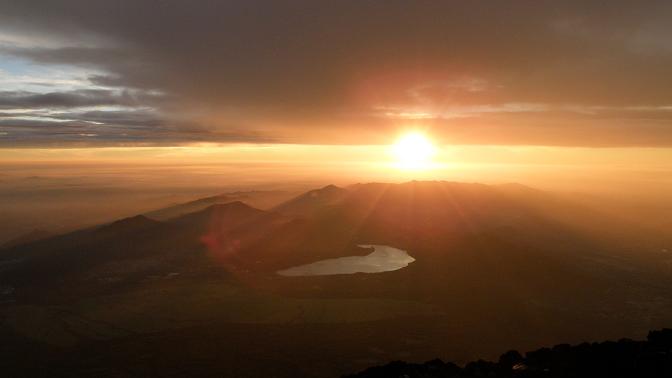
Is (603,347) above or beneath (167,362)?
above

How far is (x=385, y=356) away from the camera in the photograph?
133 meters

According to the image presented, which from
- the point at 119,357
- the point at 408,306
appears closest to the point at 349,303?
the point at 408,306

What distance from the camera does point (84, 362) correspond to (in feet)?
432

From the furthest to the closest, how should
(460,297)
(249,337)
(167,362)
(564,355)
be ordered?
1. (460,297)
2. (249,337)
3. (167,362)
4. (564,355)

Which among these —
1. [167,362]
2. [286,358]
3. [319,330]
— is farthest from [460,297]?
[167,362]

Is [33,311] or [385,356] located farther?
[33,311]

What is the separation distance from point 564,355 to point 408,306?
118807mm

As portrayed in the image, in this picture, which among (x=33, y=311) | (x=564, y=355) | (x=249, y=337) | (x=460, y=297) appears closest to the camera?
(x=564, y=355)

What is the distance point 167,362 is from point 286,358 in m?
32.8

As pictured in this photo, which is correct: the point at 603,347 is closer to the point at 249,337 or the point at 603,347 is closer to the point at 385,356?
the point at 385,356

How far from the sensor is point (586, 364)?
6019 centimetres

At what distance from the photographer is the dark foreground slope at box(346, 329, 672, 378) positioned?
178ft

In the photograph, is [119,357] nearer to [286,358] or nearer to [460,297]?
[286,358]

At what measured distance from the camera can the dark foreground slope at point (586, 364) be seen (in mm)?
54125
